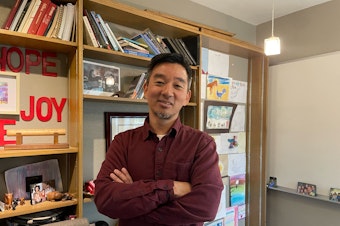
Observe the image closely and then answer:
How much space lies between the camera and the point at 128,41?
204 cm

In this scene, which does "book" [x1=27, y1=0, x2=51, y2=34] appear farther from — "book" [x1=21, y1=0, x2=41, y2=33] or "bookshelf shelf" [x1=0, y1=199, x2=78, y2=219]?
"bookshelf shelf" [x1=0, y1=199, x2=78, y2=219]

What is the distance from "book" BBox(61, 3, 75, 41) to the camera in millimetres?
1700

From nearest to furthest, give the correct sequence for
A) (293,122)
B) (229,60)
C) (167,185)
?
1. (167,185)
2. (293,122)
3. (229,60)

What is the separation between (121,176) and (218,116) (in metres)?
2.01

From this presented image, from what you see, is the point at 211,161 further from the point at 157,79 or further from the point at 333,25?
the point at 333,25

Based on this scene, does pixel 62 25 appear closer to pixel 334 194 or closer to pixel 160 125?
pixel 160 125

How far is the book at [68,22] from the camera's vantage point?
1700 mm

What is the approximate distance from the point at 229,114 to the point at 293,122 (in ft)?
2.31

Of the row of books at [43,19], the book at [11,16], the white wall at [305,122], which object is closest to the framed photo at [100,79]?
the row of books at [43,19]

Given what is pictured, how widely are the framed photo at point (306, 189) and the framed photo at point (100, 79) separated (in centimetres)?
218

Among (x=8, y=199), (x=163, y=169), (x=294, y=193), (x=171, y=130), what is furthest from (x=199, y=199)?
(x=294, y=193)

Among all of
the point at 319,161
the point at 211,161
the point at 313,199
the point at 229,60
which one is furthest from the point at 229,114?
the point at 211,161

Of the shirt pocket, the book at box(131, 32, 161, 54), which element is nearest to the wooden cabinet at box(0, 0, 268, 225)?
the book at box(131, 32, 161, 54)

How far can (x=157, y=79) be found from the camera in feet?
3.98
